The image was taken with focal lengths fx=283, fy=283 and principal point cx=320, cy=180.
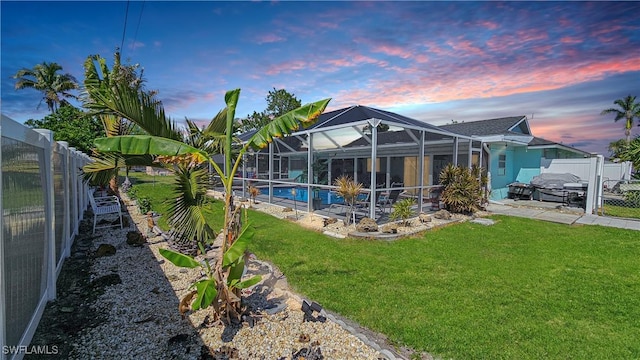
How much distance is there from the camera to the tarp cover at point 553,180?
14.8 meters

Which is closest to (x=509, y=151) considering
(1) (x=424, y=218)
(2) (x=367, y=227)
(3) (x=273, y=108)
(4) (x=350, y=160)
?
(4) (x=350, y=160)

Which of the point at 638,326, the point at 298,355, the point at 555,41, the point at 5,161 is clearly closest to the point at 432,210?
the point at 555,41

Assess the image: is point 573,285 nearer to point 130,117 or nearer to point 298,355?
point 298,355

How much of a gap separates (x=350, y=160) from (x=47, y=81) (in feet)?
128

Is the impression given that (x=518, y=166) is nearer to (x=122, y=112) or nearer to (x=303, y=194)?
(x=303, y=194)

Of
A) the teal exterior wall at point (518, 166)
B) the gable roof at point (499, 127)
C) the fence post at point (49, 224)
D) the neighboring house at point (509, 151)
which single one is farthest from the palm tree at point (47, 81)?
the teal exterior wall at point (518, 166)

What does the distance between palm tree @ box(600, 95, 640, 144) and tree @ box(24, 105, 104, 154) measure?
Answer: 62.3 metres

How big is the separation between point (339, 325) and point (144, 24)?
433 inches

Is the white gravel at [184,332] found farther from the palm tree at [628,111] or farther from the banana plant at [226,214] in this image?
the palm tree at [628,111]

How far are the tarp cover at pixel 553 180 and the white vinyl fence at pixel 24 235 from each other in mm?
19174

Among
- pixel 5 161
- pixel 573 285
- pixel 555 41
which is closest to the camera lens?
pixel 5 161

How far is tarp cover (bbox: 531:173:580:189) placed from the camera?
48.4 feet

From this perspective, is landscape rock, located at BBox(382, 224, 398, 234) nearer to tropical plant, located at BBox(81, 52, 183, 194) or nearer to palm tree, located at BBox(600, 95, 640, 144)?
tropical plant, located at BBox(81, 52, 183, 194)

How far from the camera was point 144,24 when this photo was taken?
9.45m
